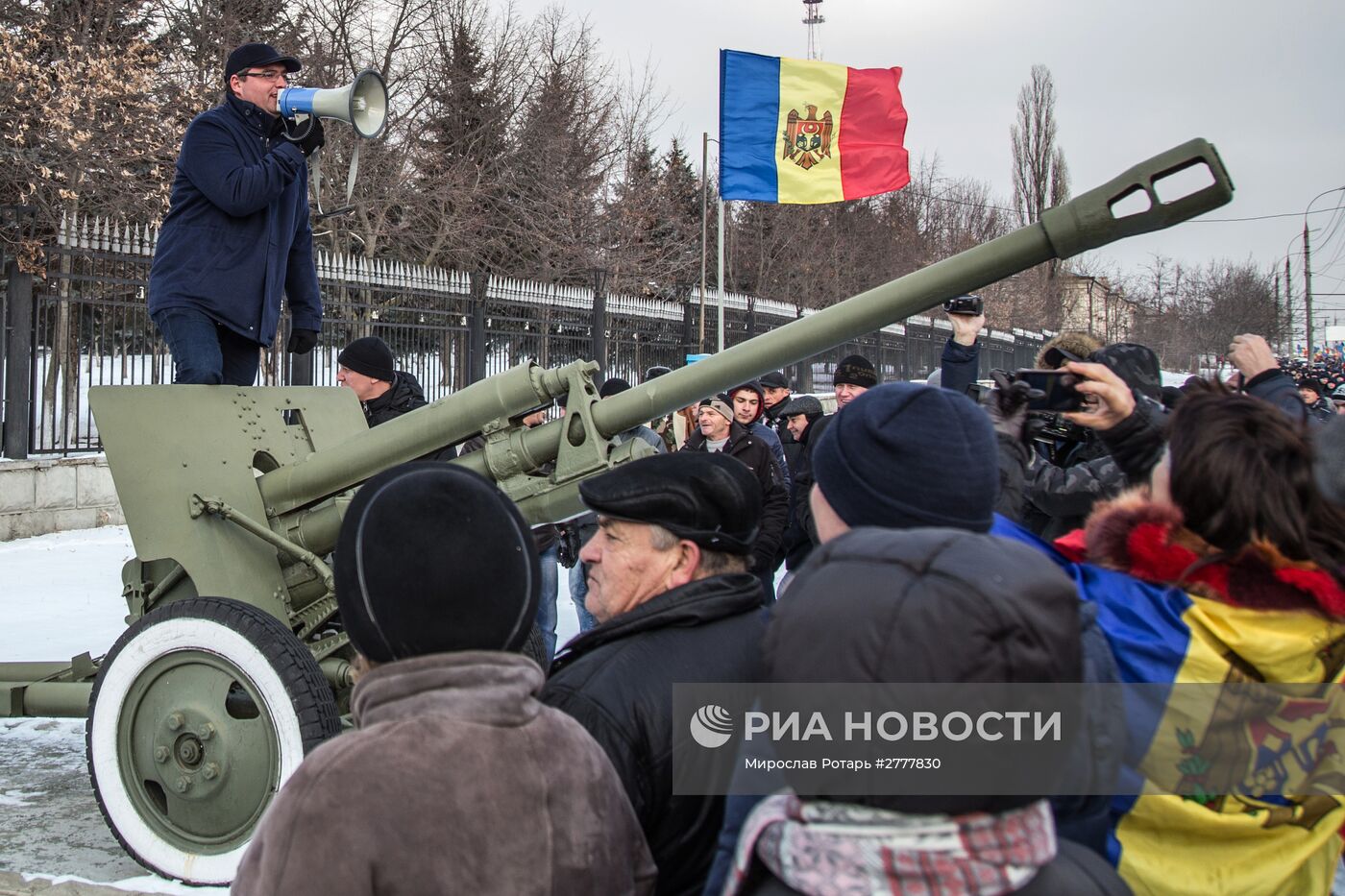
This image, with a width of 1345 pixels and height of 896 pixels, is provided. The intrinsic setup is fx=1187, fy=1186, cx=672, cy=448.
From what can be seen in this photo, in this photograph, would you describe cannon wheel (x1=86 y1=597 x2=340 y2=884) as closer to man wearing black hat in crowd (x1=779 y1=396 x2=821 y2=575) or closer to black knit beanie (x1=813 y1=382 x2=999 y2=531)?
black knit beanie (x1=813 y1=382 x2=999 y2=531)

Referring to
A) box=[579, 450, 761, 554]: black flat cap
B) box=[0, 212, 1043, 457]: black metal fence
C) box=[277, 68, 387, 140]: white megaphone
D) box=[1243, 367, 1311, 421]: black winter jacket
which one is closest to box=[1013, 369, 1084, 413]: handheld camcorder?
box=[579, 450, 761, 554]: black flat cap

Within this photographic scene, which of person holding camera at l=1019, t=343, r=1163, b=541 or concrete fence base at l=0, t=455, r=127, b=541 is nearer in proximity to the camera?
person holding camera at l=1019, t=343, r=1163, b=541

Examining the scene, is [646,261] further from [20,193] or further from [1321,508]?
[1321,508]

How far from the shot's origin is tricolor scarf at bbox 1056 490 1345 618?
171 centimetres

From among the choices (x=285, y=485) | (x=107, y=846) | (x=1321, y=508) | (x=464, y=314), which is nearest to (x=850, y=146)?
(x=464, y=314)

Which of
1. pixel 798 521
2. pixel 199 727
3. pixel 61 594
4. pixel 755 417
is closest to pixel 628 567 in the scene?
pixel 199 727

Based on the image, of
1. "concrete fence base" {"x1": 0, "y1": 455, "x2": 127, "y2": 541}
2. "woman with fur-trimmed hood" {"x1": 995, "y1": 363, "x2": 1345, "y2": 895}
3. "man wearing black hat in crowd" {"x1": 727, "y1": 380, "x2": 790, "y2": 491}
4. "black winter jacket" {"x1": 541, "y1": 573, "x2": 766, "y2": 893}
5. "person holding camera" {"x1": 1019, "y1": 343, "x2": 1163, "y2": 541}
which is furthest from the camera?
"concrete fence base" {"x1": 0, "y1": 455, "x2": 127, "y2": 541}

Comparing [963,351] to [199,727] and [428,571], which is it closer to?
[199,727]

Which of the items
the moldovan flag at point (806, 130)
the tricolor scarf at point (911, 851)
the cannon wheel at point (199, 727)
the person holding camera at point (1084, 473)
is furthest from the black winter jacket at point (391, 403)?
the moldovan flag at point (806, 130)

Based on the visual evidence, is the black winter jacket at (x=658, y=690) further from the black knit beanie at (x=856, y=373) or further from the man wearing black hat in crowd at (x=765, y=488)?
the black knit beanie at (x=856, y=373)

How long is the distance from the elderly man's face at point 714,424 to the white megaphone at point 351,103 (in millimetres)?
2614

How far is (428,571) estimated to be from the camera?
1.42m

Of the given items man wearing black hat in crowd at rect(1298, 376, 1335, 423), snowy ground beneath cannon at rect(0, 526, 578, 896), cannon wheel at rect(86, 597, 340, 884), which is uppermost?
man wearing black hat in crowd at rect(1298, 376, 1335, 423)

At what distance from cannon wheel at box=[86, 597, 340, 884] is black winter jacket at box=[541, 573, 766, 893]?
5.04ft
